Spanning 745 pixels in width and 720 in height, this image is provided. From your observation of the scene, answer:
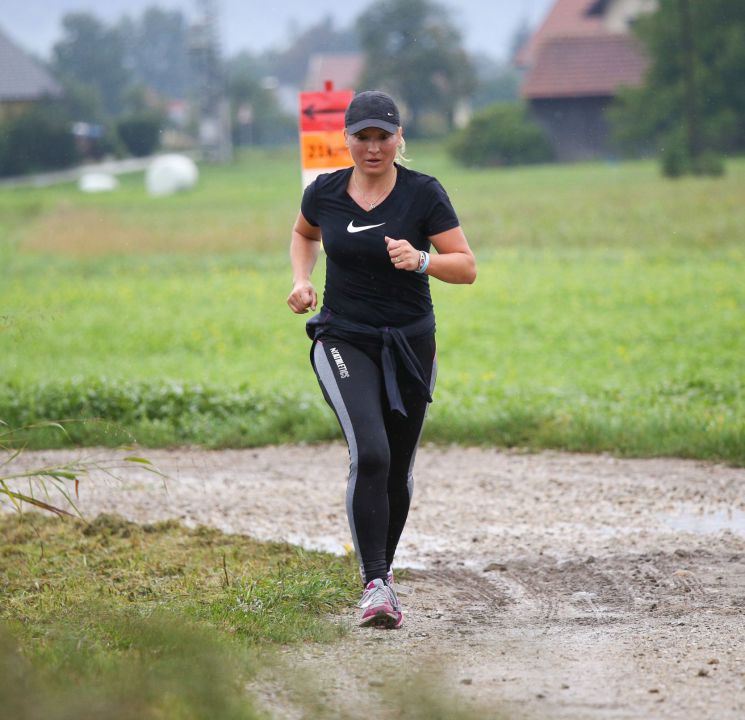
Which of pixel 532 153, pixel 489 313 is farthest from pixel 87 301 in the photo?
pixel 532 153

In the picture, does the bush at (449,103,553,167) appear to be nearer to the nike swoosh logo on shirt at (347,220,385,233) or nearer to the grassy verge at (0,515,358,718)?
the grassy verge at (0,515,358,718)

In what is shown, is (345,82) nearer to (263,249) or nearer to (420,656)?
(263,249)

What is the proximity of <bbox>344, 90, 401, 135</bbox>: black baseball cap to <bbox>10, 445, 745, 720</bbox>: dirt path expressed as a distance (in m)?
1.88

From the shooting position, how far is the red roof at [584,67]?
48.4 metres

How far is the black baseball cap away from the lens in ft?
17.4

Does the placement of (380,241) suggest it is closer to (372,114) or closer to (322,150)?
(372,114)

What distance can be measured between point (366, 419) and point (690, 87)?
1388 inches

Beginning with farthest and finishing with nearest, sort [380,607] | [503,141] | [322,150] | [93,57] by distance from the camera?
[93,57], [503,141], [322,150], [380,607]

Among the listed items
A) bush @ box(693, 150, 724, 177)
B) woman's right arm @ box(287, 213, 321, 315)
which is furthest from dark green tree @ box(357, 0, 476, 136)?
woman's right arm @ box(287, 213, 321, 315)

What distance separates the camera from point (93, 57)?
65.0 meters

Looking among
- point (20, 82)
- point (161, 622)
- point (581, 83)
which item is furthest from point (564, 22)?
point (161, 622)

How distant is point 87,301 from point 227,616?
1581 cm

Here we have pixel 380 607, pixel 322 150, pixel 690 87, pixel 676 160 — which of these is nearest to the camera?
pixel 380 607

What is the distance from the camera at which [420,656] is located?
466cm
